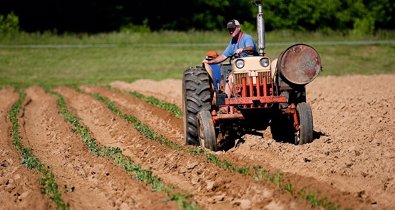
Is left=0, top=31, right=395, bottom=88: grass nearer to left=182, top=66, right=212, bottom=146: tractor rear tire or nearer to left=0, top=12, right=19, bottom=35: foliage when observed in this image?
left=0, top=12, right=19, bottom=35: foliage

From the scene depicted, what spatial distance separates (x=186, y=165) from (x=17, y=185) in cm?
216

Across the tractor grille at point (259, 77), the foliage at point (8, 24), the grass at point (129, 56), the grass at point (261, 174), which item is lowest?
the grass at point (129, 56)

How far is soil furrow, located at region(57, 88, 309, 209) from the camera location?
733cm

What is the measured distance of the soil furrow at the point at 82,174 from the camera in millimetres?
7812

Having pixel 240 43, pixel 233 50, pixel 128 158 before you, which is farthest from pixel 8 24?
pixel 128 158

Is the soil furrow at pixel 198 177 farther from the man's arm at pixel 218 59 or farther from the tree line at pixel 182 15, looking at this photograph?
the tree line at pixel 182 15

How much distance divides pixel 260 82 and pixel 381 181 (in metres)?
3.02

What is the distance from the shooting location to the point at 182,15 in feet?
166

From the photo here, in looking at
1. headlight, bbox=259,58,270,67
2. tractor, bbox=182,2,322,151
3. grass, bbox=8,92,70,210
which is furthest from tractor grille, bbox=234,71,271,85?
grass, bbox=8,92,70,210

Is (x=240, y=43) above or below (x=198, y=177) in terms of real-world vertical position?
above

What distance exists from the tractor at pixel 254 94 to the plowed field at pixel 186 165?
356 millimetres

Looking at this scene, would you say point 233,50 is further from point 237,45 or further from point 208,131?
point 208,131

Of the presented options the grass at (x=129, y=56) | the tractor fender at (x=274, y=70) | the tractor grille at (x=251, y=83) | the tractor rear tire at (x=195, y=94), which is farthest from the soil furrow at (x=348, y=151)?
the grass at (x=129, y=56)

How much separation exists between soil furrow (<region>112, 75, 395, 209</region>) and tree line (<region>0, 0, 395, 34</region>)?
27.9 meters
